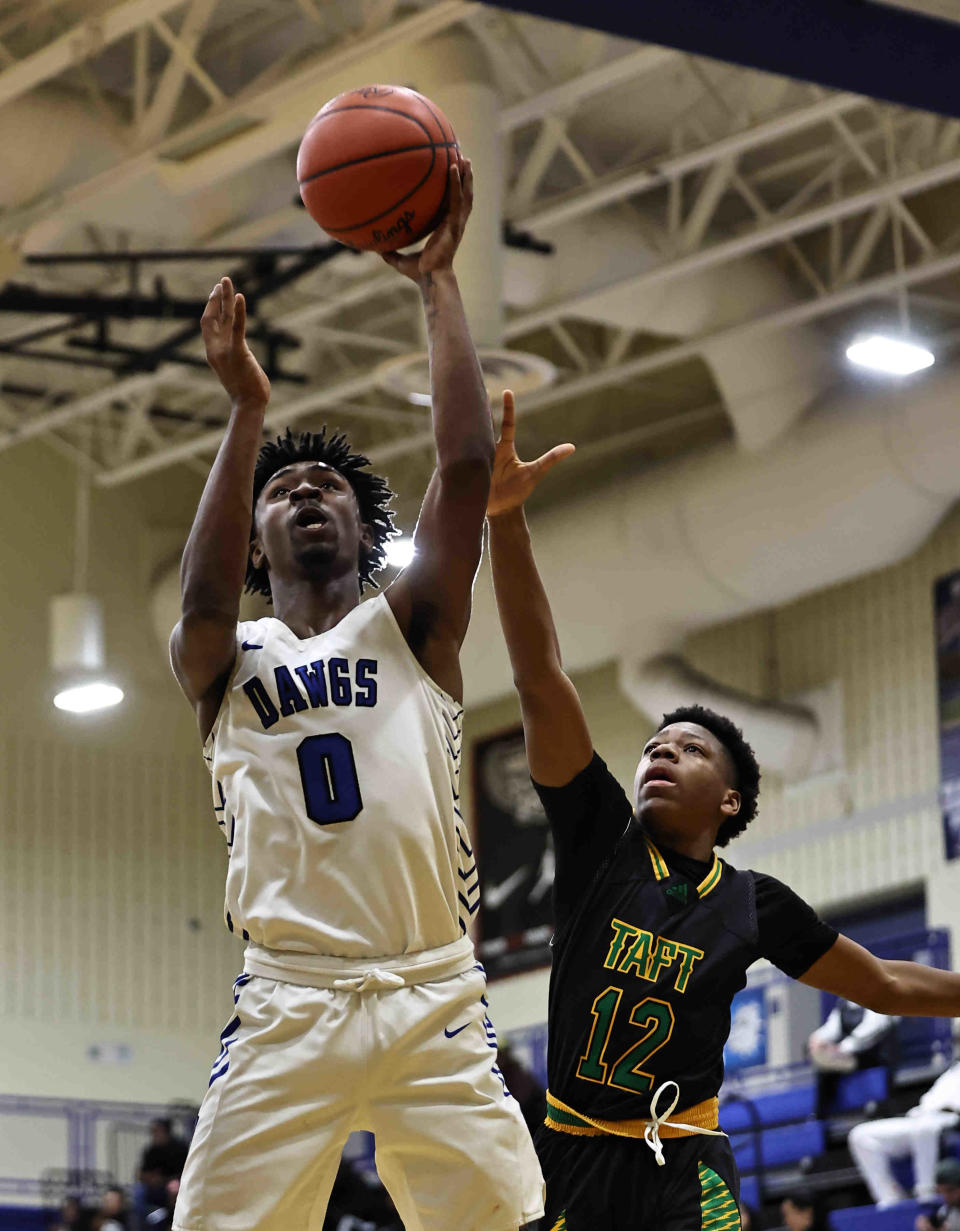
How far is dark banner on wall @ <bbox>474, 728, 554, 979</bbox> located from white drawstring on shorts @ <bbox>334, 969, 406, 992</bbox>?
51.1 ft

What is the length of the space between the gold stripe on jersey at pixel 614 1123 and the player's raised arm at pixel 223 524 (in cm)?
153

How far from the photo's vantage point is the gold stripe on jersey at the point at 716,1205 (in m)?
4.71

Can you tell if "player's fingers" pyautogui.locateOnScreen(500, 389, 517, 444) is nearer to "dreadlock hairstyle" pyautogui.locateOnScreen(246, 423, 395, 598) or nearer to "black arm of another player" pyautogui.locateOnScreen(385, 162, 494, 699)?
"dreadlock hairstyle" pyautogui.locateOnScreen(246, 423, 395, 598)

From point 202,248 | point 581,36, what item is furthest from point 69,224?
point 581,36

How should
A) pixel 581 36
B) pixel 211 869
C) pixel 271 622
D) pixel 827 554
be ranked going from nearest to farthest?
pixel 271 622 → pixel 581 36 → pixel 827 554 → pixel 211 869

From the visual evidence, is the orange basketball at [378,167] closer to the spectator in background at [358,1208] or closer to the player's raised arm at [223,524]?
the player's raised arm at [223,524]

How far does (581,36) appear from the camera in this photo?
1395 centimetres

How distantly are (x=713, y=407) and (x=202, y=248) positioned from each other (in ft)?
18.6

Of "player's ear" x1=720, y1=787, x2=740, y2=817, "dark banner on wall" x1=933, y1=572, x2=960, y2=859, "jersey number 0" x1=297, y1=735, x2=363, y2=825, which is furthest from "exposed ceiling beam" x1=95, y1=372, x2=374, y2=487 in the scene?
"jersey number 0" x1=297, y1=735, x2=363, y2=825

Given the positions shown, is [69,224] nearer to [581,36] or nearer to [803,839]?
[581,36]

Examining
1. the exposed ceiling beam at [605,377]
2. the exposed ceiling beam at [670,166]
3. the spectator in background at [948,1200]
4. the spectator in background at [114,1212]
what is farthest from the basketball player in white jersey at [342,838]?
the spectator in background at [114,1212]

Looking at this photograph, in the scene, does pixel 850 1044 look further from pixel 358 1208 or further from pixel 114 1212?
pixel 114 1212

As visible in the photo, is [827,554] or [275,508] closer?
[275,508]

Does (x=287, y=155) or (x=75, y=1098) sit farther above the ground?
(x=287, y=155)
